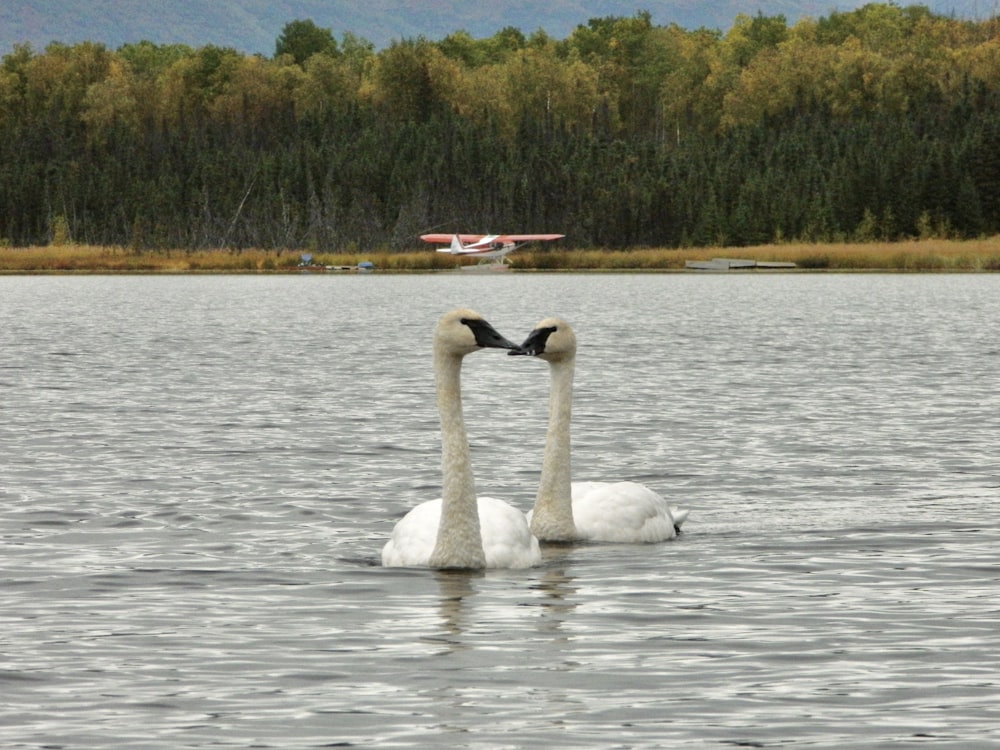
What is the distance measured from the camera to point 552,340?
1570 cm

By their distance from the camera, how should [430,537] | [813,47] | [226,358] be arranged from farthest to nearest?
[813,47] < [226,358] < [430,537]

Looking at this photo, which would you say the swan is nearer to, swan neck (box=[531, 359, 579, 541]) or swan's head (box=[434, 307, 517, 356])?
swan neck (box=[531, 359, 579, 541])

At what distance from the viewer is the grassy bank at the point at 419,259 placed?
392 ft

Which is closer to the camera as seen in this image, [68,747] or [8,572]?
[68,747]

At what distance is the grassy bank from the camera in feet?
392

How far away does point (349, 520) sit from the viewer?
18.0 m

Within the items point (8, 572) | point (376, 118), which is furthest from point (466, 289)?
point (8, 572)

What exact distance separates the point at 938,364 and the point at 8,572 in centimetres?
2982

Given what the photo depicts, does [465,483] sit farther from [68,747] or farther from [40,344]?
[40,344]

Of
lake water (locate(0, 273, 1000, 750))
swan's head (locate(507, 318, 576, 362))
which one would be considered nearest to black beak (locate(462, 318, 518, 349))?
swan's head (locate(507, 318, 576, 362))

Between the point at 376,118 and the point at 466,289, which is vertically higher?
the point at 376,118

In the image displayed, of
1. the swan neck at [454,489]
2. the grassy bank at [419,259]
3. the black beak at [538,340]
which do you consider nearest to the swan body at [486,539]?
the swan neck at [454,489]

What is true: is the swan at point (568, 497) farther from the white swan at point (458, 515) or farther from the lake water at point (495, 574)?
the white swan at point (458, 515)

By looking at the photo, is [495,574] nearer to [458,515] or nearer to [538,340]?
[458,515]
